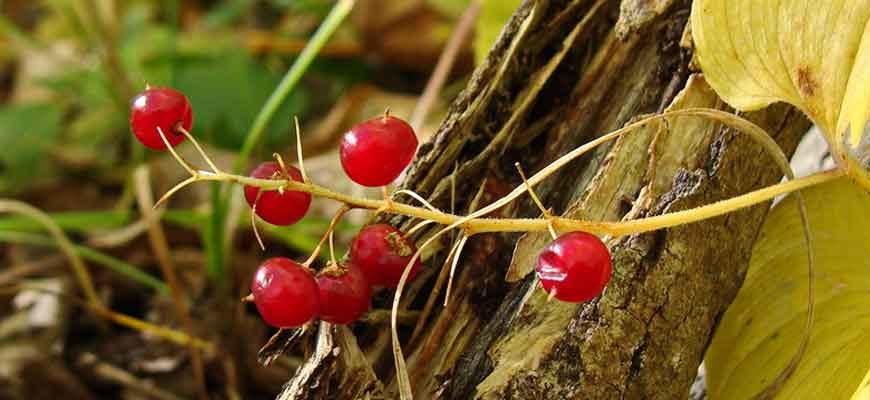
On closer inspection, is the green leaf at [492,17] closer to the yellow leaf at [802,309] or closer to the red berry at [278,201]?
the yellow leaf at [802,309]

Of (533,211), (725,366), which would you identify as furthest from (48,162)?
(725,366)

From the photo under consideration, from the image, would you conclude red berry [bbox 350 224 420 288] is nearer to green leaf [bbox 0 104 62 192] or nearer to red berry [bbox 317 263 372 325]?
red berry [bbox 317 263 372 325]

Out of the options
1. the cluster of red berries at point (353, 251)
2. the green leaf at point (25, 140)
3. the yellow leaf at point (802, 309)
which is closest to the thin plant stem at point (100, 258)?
the green leaf at point (25, 140)

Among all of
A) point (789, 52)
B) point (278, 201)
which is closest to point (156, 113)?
point (278, 201)

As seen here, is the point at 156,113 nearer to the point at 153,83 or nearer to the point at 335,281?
the point at 335,281

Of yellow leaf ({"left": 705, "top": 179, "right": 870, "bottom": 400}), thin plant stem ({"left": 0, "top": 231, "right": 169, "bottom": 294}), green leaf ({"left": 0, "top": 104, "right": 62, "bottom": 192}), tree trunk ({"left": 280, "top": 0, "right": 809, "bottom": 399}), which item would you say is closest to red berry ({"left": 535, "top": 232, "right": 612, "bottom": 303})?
tree trunk ({"left": 280, "top": 0, "right": 809, "bottom": 399})

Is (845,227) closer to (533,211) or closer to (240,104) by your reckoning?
(533,211)

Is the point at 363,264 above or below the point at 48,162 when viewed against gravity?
below
